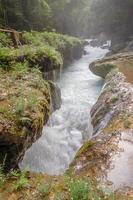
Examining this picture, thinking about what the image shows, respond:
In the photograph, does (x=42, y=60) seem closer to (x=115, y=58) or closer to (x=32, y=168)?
(x=32, y=168)

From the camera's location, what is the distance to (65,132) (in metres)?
11.2

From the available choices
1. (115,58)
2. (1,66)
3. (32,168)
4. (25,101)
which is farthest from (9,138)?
(115,58)

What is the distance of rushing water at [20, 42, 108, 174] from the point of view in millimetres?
9312

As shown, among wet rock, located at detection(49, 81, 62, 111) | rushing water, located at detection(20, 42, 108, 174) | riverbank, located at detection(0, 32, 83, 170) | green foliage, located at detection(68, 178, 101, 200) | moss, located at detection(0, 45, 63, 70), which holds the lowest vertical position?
rushing water, located at detection(20, 42, 108, 174)

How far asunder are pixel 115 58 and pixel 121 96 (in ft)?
29.5

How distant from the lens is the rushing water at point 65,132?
9312 mm

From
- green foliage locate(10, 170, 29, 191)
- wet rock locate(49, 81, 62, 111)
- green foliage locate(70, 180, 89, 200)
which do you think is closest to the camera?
green foliage locate(70, 180, 89, 200)

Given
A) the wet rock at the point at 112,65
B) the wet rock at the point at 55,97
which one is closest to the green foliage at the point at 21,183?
the wet rock at the point at 55,97

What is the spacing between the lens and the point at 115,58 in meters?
19.6

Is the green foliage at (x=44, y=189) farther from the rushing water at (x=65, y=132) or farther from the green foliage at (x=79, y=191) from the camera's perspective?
the rushing water at (x=65, y=132)

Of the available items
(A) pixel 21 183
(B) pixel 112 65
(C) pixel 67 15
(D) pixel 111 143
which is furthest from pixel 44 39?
(C) pixel 67 15

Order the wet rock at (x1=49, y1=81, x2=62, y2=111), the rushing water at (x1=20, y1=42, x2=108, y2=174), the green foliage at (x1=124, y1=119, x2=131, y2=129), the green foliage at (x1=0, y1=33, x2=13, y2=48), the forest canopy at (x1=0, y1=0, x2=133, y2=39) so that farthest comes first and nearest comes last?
the forest canopy at (x1=0, y1=0, x2=133, y2=39)
the green foliage at (x1=0, y1=33, x2=13, y2=48)
the wet rock at (x1=49, y1=81, x2=62, y2=111)
the rushing water at (x1=20, y1=42, x2=108, y2=174)
the green foliage at (x1=124, y1=119, x2=131, y2=129)

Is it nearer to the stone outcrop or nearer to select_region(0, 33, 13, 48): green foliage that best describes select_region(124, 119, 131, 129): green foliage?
the stone outcrop

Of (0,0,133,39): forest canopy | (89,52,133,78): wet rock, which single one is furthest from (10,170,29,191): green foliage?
(0,0,133,39): forest canopy
